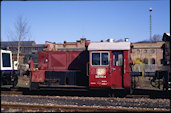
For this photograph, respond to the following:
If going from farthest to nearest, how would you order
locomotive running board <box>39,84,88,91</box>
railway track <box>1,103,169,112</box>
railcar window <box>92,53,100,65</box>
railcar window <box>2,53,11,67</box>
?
railcar window <box>2,53,11,67</box>, locomotive running board <box>39,84,88,91</box>, railcar window <box>92,53,100,65</box>, railway track <box>1,103,169,112</box>

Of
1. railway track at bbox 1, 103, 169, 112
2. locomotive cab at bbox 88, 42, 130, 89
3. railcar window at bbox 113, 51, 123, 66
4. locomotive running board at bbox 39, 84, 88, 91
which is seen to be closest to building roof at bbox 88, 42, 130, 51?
locomotive cab at bbox 88, 42, 130, 89

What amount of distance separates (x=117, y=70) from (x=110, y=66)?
474 mm

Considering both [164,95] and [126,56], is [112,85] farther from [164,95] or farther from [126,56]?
[164,95]

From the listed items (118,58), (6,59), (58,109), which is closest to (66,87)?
(118,58)

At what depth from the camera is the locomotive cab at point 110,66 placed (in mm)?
12852

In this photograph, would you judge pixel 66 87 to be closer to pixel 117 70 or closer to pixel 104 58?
pixel 104 58

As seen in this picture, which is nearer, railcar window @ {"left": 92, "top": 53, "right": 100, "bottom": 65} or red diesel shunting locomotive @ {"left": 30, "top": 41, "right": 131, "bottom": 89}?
red diesel shunting locomotive @ {"left": 30, "top": 41, "right": 131, "bottom": 89}

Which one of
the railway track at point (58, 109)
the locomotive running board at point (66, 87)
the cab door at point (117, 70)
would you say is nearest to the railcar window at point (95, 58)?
the cab door at point (117, 70)

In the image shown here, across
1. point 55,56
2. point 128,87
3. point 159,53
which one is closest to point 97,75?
point 128,87

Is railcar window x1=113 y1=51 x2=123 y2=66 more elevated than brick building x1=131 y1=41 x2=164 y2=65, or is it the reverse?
brick building x1=131 y1=41 x2=164 y2=65

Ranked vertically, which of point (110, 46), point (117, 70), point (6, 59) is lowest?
point (117, 70)

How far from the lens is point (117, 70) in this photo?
12914mm

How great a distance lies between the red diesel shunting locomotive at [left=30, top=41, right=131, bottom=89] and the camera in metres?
12.9

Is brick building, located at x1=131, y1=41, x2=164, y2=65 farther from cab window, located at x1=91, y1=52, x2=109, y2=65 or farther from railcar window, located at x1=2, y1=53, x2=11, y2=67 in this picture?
cab window, located at x1=91, y1=52, x2=109, y2=65
